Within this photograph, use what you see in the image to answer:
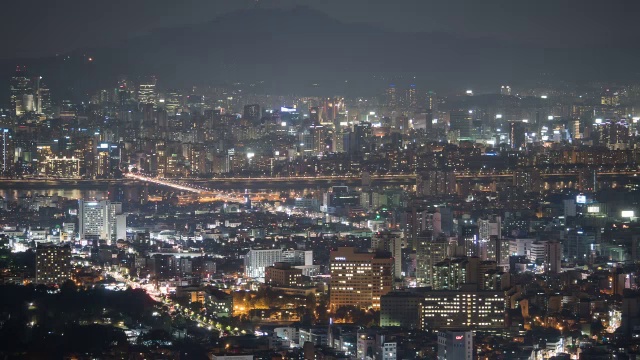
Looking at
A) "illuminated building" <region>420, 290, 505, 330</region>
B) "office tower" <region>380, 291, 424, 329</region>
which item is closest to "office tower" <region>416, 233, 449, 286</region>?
"office tower" <region>380, 291, 424, 329</region>

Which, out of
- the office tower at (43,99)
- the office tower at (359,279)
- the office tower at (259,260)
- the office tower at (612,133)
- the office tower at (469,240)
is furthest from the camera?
the office tower at (43,99)

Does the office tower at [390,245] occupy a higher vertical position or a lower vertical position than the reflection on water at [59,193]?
higher

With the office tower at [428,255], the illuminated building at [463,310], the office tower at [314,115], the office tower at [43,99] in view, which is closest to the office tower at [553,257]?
the office tower at [428,255]

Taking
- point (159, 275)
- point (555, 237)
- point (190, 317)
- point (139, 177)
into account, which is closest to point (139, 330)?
point (190, 317)

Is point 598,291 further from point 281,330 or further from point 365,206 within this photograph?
point 365,206

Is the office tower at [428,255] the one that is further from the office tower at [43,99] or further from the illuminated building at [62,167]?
the office tower at [43,99]

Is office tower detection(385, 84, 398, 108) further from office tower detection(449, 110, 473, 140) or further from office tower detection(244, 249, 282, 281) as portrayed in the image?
office tower detection(244, 249, 282, 281)
